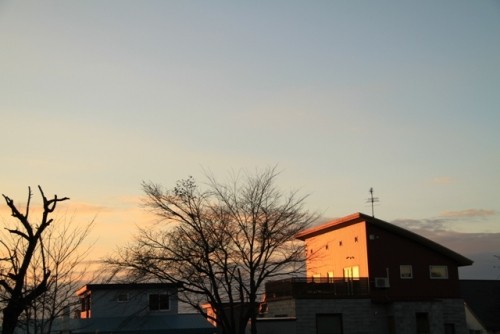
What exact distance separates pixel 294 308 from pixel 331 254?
8424 mm

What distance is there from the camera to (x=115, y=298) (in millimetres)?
44656

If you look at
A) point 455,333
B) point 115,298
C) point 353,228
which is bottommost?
point 455,333

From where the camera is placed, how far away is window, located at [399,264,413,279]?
45781mm

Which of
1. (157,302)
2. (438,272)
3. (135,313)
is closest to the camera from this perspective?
(135,313)

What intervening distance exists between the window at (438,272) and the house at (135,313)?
50.3 ft

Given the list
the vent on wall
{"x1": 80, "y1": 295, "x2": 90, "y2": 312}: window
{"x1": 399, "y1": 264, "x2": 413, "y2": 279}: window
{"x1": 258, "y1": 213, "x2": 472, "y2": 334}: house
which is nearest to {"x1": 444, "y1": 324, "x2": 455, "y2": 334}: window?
{"x1": 258, "y1": 213, "x2": 472, "y2": 334}: house

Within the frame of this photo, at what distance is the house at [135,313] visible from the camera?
42688 millimetres

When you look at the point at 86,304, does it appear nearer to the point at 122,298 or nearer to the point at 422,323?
the point at 122,298

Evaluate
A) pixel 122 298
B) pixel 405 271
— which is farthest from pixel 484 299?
pixel 122 298

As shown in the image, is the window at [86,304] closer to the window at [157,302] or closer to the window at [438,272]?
the window at [157,302]

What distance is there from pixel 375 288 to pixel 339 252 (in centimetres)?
468

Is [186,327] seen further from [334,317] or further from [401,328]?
[401,328]

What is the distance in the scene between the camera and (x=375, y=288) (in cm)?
4444

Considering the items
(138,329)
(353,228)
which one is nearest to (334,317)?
(353,228)
